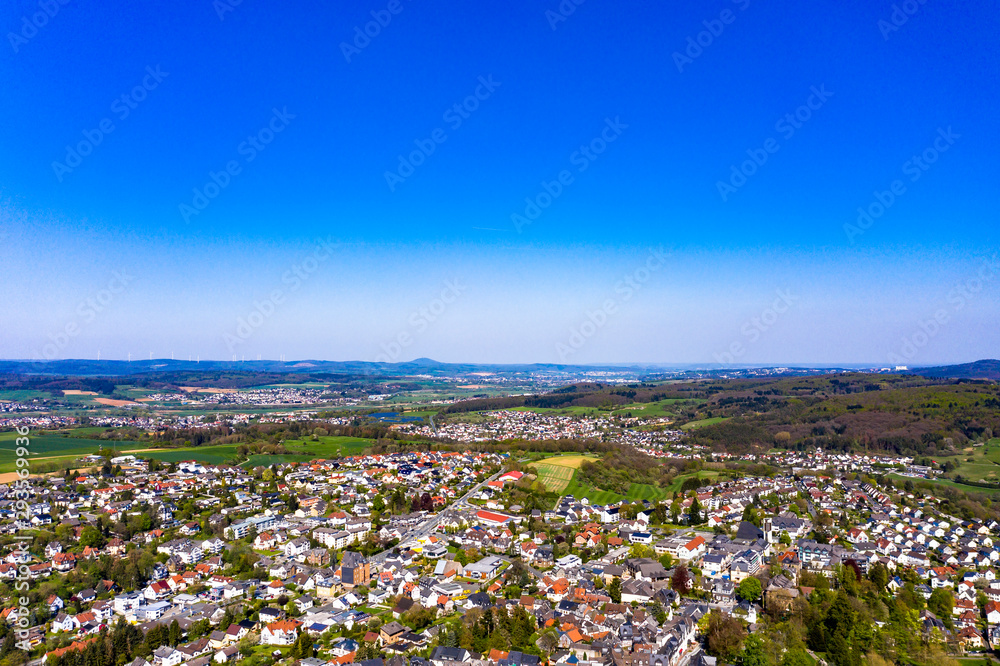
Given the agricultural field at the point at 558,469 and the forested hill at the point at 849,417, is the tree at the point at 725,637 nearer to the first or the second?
the agricultural field at the point at 558,469

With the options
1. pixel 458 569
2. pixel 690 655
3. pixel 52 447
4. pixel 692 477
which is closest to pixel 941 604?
pixel 690 655

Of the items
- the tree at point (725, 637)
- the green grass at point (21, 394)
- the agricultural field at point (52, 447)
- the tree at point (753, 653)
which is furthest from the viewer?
the green grass at point (21, 394)

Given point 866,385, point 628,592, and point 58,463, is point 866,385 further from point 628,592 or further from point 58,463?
point 58,463

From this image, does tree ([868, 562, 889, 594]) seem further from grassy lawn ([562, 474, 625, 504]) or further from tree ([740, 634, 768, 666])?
grassy lawn ([562, 474, 625, 504])

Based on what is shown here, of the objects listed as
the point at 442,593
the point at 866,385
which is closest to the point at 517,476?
the point at 442,593

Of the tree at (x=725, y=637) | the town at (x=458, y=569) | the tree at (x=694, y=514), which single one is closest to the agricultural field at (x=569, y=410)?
the town at (x=458, y=569)

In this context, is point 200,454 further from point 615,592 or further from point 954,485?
point 954,485
